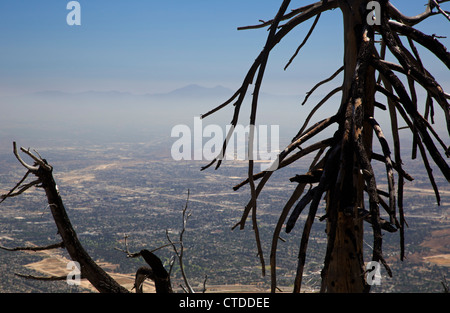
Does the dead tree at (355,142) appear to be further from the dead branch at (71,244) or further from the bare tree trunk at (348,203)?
the dead branch at (71,244)

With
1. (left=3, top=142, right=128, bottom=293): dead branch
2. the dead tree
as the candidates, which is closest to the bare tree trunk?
the dead tree

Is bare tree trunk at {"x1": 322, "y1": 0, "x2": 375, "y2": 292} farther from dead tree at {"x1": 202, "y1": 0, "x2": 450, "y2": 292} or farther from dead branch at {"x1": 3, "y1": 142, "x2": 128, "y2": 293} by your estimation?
dead branch at {"x1": 3, "y1": 142, "x2": 128, "y2": 293}

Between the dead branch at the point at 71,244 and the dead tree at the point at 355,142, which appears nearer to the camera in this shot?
the dead tree at the point at 355,142

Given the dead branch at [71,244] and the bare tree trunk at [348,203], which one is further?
the dead branch at [71,244]

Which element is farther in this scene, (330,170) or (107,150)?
(107,150)

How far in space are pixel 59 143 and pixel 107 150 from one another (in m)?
24.1

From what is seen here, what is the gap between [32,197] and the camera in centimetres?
8100

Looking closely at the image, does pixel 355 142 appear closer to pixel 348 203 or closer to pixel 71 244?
pixel 348 203

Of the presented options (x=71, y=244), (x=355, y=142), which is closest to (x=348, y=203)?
(x=355, y=142)

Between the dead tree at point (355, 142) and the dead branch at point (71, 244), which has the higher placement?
the dead tree at point (355, 142)

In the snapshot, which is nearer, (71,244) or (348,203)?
(348,203)

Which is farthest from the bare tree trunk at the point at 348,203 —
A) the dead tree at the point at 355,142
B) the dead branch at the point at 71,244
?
the dead branch at the point at 71,244

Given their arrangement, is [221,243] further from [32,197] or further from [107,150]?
[107,150]

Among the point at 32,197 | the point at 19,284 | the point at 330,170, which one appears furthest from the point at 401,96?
the point at 32,197
